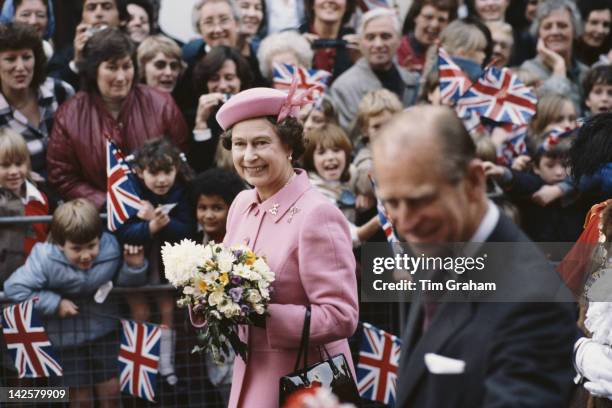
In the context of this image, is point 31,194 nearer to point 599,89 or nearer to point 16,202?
point 16,202

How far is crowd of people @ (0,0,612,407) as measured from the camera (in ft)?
14.3

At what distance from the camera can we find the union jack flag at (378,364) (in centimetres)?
653

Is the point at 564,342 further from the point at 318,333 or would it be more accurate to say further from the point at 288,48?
the point at 288,48

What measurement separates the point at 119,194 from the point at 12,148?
73cm

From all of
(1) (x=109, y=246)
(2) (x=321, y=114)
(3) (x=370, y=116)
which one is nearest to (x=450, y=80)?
(3) (x=370, y=116)

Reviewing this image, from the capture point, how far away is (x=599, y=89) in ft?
26.0

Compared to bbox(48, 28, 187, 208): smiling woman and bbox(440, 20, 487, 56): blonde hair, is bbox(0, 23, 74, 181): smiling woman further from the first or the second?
bbox(440, 20, 487, 56): blonde hair

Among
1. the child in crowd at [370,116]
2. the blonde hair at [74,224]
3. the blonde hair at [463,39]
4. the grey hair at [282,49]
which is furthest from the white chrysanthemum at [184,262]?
the blonde hair at [463,39]

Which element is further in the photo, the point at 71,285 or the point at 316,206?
the point at 71,285

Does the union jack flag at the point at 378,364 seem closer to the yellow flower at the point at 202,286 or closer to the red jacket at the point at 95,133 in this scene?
the red jacket at the point at 95,133

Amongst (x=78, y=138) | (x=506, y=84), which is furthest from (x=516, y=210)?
(x=78, y=138)

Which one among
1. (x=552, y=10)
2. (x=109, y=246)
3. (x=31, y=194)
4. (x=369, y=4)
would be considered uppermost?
(x=369, y=4)

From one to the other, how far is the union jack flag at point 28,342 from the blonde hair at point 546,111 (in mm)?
3815

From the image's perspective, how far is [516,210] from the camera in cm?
698
